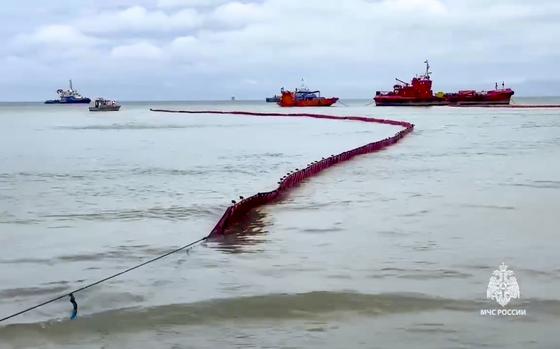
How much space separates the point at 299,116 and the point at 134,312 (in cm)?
6590

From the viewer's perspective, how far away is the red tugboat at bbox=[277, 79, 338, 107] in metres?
116

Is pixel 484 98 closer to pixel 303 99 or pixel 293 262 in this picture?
pixel 303 99

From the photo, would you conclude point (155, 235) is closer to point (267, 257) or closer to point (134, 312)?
point (267, 257)

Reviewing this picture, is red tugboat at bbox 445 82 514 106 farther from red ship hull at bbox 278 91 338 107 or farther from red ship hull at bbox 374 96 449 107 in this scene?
red ship hull at bbox 278 91 338 107

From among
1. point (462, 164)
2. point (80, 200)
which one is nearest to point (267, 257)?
point (80, 200)

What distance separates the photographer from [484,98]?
101 metres

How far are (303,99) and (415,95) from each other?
26641mm

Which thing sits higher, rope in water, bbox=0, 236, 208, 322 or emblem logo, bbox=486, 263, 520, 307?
emblem logo, bbox=486, 263, 520, 307

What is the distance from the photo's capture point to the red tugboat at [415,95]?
98.2m

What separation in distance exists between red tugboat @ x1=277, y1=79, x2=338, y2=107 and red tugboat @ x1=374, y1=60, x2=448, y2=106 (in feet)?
59.1

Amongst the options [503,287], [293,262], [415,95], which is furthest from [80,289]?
[415,95]

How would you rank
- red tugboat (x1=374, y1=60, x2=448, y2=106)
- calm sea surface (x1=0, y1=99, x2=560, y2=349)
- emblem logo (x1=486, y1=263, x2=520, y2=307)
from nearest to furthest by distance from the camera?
calm sea surface (x1=0, y1=99, x2=560, y2=349) < emblem logo (x1=486, y1=263, x2=520, y2=307) < red tugboat (x1=374, y1=60, x2=448, y2=106)

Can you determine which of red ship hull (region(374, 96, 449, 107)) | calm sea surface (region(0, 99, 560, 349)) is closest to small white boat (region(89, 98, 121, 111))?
red ship hull (region(374, 96, 449, 107))

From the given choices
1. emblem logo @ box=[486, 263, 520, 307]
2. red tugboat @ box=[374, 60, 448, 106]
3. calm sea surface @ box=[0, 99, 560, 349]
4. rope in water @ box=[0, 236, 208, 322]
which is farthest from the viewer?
red tugboat @ box=[374, 60, 448, 106]
